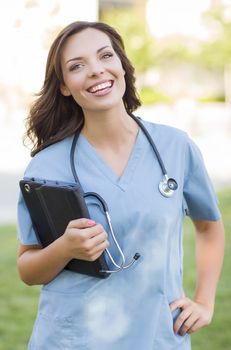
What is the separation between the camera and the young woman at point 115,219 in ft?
Result: 6.22

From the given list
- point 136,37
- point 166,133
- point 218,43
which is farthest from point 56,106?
point 136,37

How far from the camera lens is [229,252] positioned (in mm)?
6121

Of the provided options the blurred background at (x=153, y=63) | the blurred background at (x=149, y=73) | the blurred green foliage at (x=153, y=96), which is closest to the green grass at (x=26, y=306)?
the blurred background at (x=149, y=73)

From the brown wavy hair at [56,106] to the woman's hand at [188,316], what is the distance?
21.1 inches

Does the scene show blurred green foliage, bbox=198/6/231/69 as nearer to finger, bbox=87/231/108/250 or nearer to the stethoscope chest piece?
the stethoscope chest piece

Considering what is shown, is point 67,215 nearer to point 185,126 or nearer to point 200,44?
point 185,126

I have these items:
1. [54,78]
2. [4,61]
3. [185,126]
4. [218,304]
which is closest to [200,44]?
[185,126]

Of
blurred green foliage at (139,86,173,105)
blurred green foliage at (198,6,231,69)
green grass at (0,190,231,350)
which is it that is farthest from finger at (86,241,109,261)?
blurred green foliage at (139,86,173,105)

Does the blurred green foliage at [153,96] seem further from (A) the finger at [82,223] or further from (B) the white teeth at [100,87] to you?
(A) the finger at [82,223]

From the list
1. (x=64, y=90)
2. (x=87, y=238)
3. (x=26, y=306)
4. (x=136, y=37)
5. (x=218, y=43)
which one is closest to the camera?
(x=87, y=238)

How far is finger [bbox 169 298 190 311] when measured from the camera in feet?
6.43

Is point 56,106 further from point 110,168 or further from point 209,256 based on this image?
point 209,256

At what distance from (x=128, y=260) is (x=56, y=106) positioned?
21.0 inches

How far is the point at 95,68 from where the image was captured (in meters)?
1.99
